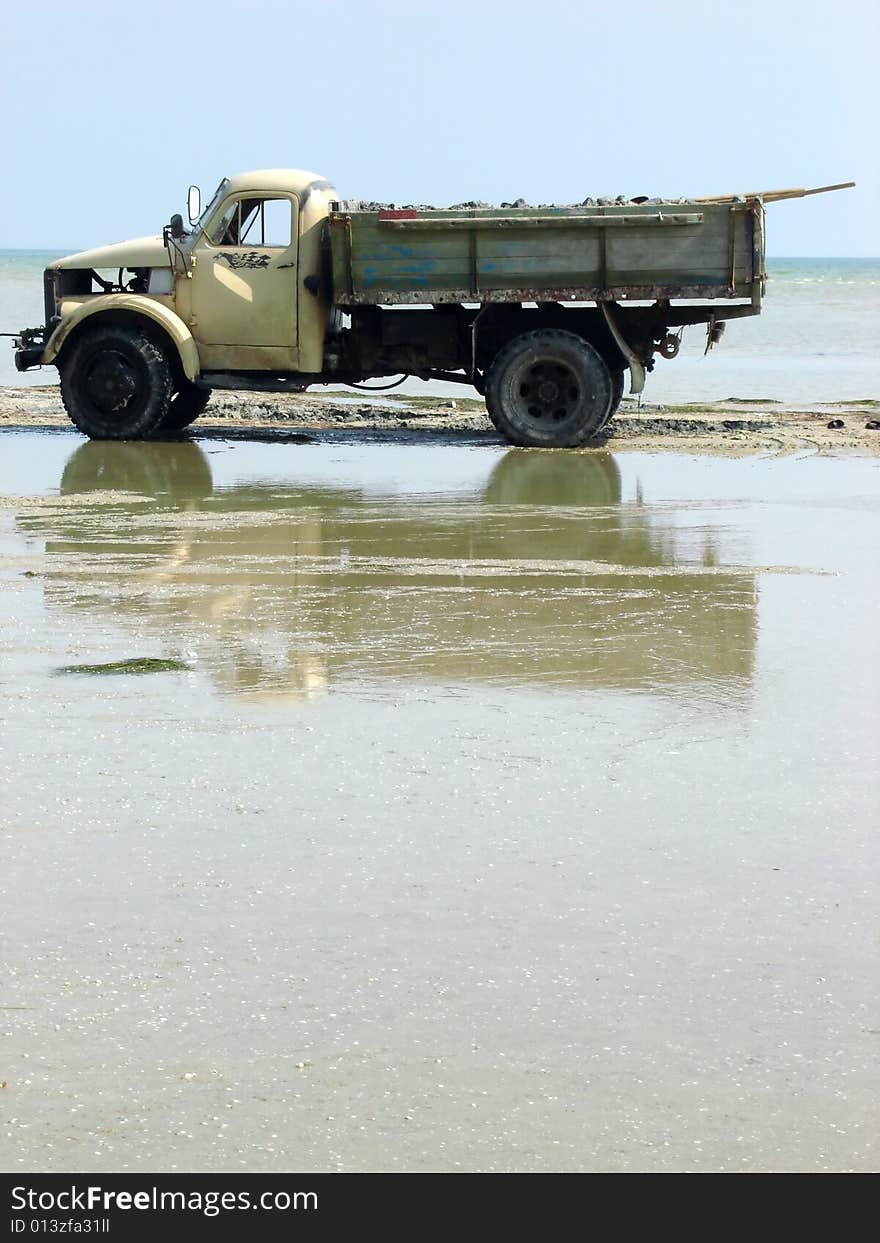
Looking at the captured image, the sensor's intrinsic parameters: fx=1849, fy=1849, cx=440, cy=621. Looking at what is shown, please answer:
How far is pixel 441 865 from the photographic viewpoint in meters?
4.78

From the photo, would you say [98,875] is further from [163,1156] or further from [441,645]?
[441,645]

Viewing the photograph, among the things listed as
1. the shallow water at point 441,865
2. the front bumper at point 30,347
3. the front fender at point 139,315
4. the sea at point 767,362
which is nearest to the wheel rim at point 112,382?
the front fender at point 139,315

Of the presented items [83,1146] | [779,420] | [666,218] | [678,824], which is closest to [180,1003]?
[83,1146]

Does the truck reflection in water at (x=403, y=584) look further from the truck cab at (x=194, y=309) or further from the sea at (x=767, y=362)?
the sea at (x=767, y=362)

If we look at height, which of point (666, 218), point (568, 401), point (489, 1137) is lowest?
point (489, 1137)

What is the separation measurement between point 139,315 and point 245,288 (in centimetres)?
104

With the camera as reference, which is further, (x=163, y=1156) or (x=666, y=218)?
(x=666, y=218)

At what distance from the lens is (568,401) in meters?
16.2

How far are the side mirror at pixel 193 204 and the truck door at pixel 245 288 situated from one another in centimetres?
18

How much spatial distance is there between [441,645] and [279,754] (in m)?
1.85

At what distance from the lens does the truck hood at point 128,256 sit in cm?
1622

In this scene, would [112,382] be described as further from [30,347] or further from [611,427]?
[611,427]

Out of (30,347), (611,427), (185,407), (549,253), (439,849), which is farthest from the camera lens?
(611,427)

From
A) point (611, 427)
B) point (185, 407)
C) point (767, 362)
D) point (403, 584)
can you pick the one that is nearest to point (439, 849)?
point (403, 584)
